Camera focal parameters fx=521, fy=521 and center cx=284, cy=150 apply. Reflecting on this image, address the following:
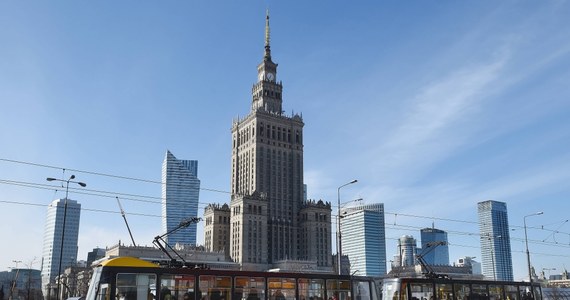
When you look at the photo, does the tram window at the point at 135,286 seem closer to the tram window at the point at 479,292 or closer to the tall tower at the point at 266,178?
the tram window at the point at 479,292

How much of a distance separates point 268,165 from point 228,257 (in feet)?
90.7

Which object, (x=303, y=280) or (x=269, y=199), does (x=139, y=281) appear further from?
(x=269, y=199)

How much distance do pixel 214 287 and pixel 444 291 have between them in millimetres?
16426

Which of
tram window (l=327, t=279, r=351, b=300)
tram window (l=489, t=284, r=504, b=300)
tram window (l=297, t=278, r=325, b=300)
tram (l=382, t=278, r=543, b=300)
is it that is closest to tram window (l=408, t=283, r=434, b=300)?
tram (l=382, t=278, r=543, b=300)

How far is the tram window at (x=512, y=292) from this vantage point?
37.4 metres

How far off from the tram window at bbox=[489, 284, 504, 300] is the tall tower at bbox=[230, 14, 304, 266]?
4038 inches

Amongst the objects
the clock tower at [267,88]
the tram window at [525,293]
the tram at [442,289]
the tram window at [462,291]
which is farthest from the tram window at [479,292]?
the clock tower at [267,88]

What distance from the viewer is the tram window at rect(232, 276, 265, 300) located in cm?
2538

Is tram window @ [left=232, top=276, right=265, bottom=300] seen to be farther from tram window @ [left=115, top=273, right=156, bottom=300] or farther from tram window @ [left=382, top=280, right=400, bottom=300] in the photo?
tram window @ [left=382, top=280, right=400, bottom=300]

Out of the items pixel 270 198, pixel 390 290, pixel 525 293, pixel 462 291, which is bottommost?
pixel 525 293

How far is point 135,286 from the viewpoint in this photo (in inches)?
901

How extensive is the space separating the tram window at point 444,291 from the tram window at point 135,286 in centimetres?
1883

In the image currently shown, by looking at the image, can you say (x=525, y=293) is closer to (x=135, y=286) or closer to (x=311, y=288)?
(x=311, y=288)

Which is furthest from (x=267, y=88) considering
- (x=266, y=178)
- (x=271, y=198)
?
(x=271, y=198)
